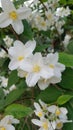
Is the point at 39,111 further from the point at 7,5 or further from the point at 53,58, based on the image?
the point at 7,5

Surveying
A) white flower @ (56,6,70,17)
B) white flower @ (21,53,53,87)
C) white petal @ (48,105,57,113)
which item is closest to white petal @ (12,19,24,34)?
white flower @ (21,53,53,87)

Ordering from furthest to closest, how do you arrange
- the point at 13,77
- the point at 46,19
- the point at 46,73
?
the point at 46,19 → the point at 13,77 → the point at 46,73

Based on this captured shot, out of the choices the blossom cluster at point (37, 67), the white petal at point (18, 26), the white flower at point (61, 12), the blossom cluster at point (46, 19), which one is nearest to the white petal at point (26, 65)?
the blossom cluster at point (37, 67)

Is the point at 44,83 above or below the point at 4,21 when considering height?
below

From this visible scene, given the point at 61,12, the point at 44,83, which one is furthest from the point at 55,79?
the point at 61,12

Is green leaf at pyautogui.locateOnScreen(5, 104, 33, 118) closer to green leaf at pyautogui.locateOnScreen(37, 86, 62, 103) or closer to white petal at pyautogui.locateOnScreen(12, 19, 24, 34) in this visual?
green leaf at pyautogui.locateOnScreen(37, 86, 62, 103)

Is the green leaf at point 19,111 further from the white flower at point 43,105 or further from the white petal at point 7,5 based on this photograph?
the white petal at point 7,5
